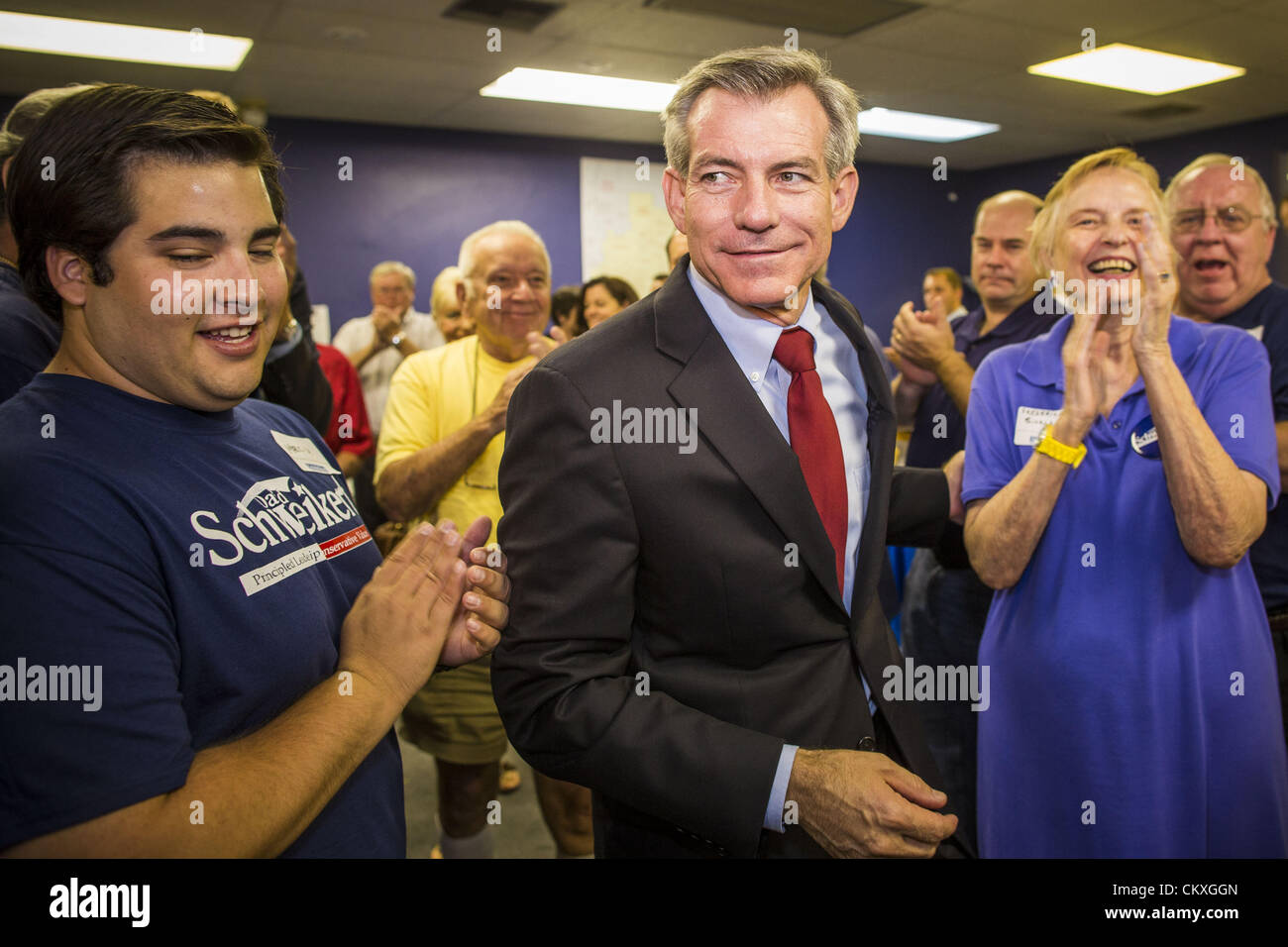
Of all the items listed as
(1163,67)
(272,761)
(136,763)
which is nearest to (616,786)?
(272,761)

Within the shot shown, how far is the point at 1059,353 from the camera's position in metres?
1.71

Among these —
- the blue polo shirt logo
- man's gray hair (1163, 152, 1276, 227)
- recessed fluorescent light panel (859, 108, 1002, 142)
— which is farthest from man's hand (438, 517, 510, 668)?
recessed fluorescent light panel (859, 108, 1002, 142)

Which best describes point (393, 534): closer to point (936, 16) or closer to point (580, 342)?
point (580, 342)

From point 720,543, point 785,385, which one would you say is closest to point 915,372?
point 785,385

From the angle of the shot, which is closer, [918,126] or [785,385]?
[785,385]

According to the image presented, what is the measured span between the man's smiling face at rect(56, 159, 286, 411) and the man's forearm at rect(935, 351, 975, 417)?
198 cm

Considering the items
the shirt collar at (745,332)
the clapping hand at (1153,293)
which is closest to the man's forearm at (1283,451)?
the clapping hand at (1153,293)

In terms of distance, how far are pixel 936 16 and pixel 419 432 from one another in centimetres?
383

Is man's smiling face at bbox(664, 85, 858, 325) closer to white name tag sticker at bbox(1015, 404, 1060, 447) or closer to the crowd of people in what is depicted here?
the crowd of people

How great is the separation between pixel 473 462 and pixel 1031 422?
4.41 feet

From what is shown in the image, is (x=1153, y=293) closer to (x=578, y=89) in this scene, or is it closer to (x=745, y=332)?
(x=745, y=332)

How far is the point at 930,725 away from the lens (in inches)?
100

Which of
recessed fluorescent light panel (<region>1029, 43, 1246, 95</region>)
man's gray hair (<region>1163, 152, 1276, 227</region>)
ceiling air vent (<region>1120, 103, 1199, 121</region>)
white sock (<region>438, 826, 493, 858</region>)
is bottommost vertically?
white sock (<region>438, 826, 493, 858</region>)

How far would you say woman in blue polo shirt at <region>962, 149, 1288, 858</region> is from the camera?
1.49m
